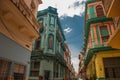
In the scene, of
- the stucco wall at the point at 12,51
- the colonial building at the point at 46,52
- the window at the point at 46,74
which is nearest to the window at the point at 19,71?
the stucco wall at the point at 12,51

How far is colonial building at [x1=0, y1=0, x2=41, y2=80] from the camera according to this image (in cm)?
532

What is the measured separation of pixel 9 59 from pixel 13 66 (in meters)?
0.60

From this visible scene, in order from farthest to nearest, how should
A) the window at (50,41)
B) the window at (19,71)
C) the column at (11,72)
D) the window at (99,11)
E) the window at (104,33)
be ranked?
1. the window at (50,41)
2. the window at (99,11)
3. the window at (104,33)
4. the window at (19,71)
5. the column at (11,72)

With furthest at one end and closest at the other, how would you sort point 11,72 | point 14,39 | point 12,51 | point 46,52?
1. point 46,52
2. point 14,39
3. point 12,51
4. point 11,72

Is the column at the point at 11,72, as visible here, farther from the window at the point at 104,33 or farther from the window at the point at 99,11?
the window at the point at 99,11

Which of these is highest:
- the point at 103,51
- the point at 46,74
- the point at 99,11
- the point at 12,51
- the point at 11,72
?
the point at 99,11

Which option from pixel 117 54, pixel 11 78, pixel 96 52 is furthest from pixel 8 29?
pixel 117 54

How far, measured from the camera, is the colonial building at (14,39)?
17.5ft

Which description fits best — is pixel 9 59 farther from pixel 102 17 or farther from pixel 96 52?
pixel 102 17

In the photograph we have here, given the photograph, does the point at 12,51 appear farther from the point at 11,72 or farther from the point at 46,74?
the point at 46,74

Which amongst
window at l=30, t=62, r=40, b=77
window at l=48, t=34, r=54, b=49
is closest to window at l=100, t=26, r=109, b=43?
window at l=48, t=34, r=54, b=49

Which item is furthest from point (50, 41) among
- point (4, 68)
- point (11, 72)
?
point (4, 68)

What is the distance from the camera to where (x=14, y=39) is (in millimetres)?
6406

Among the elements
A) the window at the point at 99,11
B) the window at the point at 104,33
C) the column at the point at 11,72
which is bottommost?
the column at the point at 11,72
